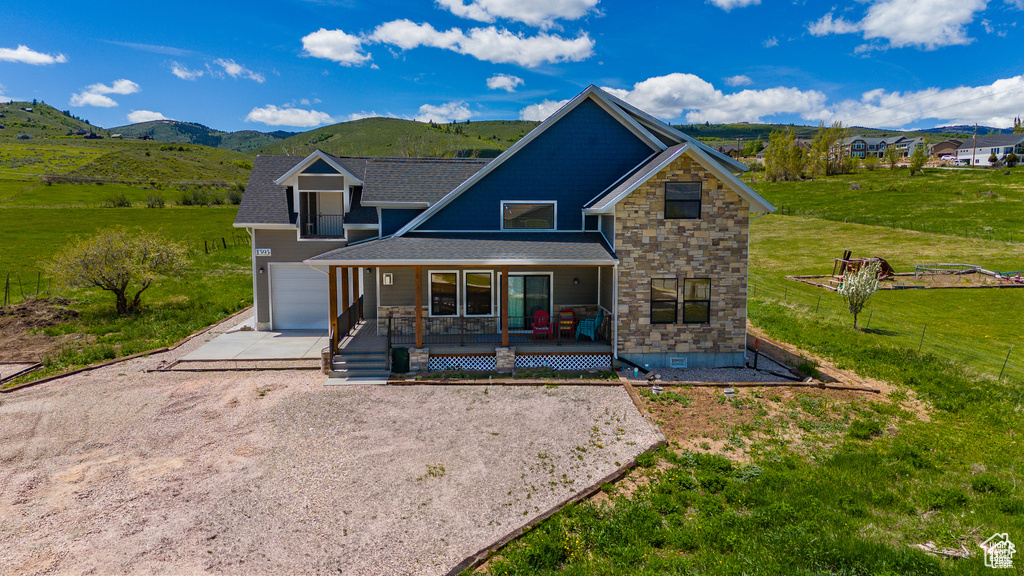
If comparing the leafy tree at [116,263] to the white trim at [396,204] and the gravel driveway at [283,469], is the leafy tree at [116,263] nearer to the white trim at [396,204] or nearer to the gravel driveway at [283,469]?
the gravel driveway at [283,469]

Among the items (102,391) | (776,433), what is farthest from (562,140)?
(102,391)

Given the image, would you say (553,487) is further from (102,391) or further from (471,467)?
(102,391)

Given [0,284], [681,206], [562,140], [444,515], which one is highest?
[562,140]

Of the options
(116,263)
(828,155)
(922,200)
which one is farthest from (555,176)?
(828,155)

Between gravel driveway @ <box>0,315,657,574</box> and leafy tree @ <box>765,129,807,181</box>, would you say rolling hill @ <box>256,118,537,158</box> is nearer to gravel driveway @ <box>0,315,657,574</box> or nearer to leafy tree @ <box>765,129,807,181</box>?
leafy tree @ <box>765,129,807,181</box>

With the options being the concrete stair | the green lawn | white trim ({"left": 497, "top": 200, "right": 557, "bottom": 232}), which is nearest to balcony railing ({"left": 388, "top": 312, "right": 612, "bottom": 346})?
the concrete stair

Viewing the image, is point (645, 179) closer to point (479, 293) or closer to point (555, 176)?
point (555, 176)
